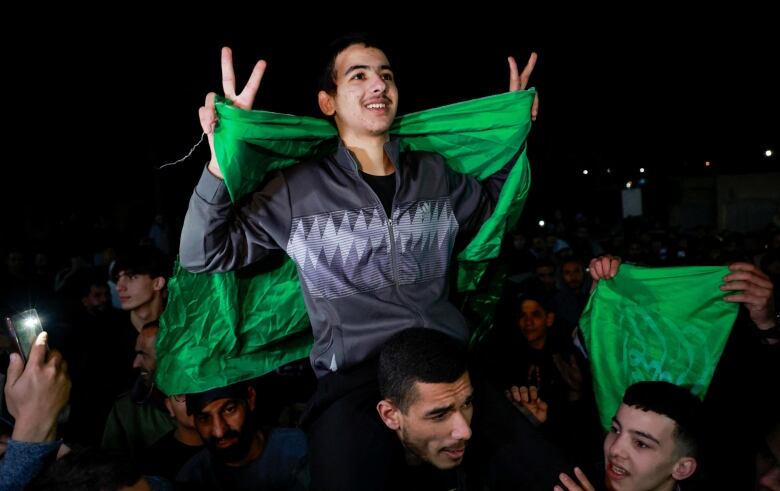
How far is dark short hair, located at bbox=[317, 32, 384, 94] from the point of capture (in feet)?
7.98

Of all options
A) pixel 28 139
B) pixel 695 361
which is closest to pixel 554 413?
pixel 695 361

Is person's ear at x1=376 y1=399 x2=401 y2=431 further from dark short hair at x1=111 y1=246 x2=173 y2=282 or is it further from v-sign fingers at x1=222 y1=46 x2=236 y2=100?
dark short hair at x1=111 y1=246 x2=173 y2=282

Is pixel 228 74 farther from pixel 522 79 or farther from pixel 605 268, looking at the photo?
pixel 605 268

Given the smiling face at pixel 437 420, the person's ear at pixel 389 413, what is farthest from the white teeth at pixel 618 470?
the person's ear at pixel 389 413

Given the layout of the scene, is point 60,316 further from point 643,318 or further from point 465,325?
point 643,318

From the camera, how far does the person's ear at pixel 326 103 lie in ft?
8.19

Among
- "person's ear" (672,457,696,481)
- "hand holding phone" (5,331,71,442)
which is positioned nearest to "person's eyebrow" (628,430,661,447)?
"person's ear" (672,457,696,481)

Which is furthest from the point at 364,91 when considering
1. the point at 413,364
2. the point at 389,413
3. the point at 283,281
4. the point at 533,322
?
the point at 533,322

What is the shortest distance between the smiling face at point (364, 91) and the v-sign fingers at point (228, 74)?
1.53 ft

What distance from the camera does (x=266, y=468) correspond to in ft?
10.3

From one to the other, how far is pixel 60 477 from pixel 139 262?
2.60m

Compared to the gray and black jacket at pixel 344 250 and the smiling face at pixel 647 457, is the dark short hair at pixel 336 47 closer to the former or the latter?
the gray and black jacket at pixel 344 250

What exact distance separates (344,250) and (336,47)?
2.89ft

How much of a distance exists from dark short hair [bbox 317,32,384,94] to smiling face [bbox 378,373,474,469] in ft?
4.26
